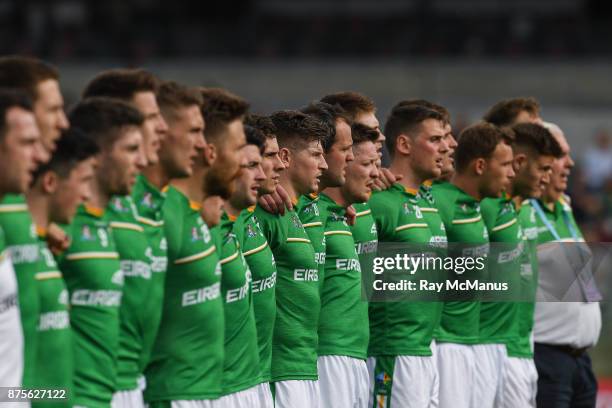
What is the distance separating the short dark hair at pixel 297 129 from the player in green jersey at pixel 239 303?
35.5 inches

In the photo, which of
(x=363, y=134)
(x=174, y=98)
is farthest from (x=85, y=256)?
(x=363, y=134)

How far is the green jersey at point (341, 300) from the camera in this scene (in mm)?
7547

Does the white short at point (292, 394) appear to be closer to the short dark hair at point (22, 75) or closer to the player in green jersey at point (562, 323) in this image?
the short dark hair at point (22, 75)

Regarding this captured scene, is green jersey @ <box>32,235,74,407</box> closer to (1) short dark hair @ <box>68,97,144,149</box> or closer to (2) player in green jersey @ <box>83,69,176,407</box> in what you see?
(2) player in green jersey @ <box>83,69,176,407</box>

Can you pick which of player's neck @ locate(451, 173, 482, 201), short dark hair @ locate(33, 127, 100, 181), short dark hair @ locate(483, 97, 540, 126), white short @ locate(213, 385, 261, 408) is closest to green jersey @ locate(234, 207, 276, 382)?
white short @ locate(213, 385, 261, 408)

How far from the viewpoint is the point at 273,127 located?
7.07m

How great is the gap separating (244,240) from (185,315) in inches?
41.5

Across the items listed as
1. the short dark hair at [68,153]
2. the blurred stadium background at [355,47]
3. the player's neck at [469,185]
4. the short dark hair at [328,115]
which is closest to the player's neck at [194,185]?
the short dark hair at [68,153]

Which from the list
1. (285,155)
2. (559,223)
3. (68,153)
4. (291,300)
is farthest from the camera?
(559,223)

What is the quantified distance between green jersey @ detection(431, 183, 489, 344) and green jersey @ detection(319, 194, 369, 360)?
104cm

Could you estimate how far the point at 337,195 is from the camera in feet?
25.8

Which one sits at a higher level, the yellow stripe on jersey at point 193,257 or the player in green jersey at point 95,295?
the yellow stripe on jersey at point 193,257

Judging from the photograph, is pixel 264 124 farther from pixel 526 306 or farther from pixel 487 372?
pixel 526 306

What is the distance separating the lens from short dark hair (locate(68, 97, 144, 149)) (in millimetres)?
5281
